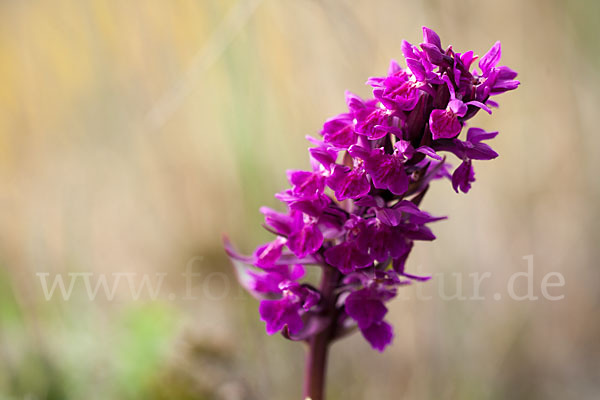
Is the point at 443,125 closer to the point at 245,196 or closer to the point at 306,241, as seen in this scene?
the point at 306,241

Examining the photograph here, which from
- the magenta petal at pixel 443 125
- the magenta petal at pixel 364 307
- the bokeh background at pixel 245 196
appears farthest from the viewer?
the bokeh background at pixel 245 196

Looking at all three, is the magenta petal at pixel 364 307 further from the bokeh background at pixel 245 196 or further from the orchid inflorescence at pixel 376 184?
the bokeh background at pixel 245 196

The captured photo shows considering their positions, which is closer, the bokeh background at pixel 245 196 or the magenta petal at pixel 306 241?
the magenta petal at pixel 306 241

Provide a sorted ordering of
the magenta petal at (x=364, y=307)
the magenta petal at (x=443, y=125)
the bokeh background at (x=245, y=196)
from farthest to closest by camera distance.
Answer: the bokeh background at (x=245, y=196) < the magenta petal at (x=364, y=307) < the magenta petal at (x=443, y=125)

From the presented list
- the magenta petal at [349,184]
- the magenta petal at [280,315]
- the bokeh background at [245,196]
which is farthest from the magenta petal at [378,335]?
the bokeh background at [245,196]

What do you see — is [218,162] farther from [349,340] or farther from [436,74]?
[436,74]

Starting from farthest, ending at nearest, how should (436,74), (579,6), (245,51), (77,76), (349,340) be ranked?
(77,76) → (349,340) → (579,6) → (245,51) → (436,74)

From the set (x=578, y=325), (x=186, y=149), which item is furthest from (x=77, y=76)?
(x=578, y=325)

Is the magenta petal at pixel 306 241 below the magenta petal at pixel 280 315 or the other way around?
the other way around
